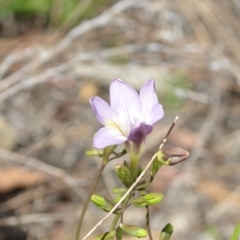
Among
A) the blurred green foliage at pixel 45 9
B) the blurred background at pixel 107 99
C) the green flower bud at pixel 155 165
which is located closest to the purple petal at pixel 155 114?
the green flower bud at pixel 155 165

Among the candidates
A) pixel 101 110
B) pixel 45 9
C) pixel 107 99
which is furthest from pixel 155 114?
pixel 45 9

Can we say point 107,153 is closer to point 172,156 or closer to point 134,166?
point 134,166

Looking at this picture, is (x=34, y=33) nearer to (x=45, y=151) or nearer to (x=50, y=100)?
(x=50, y=100)

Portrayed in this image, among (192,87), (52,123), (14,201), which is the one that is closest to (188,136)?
(192,87)

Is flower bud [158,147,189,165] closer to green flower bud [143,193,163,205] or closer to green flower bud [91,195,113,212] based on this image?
green flower bud [143,193,163,205]

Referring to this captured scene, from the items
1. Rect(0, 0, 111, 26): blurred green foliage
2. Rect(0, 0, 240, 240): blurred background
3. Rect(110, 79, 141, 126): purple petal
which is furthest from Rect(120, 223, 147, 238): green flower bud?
Rect(0, 0, 111, 26): blurred green foliage

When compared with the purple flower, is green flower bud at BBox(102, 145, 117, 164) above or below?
below

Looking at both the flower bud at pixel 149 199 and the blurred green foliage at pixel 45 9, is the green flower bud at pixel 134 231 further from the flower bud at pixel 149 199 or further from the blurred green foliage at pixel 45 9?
the blurred green foliage at pixel 45 9
